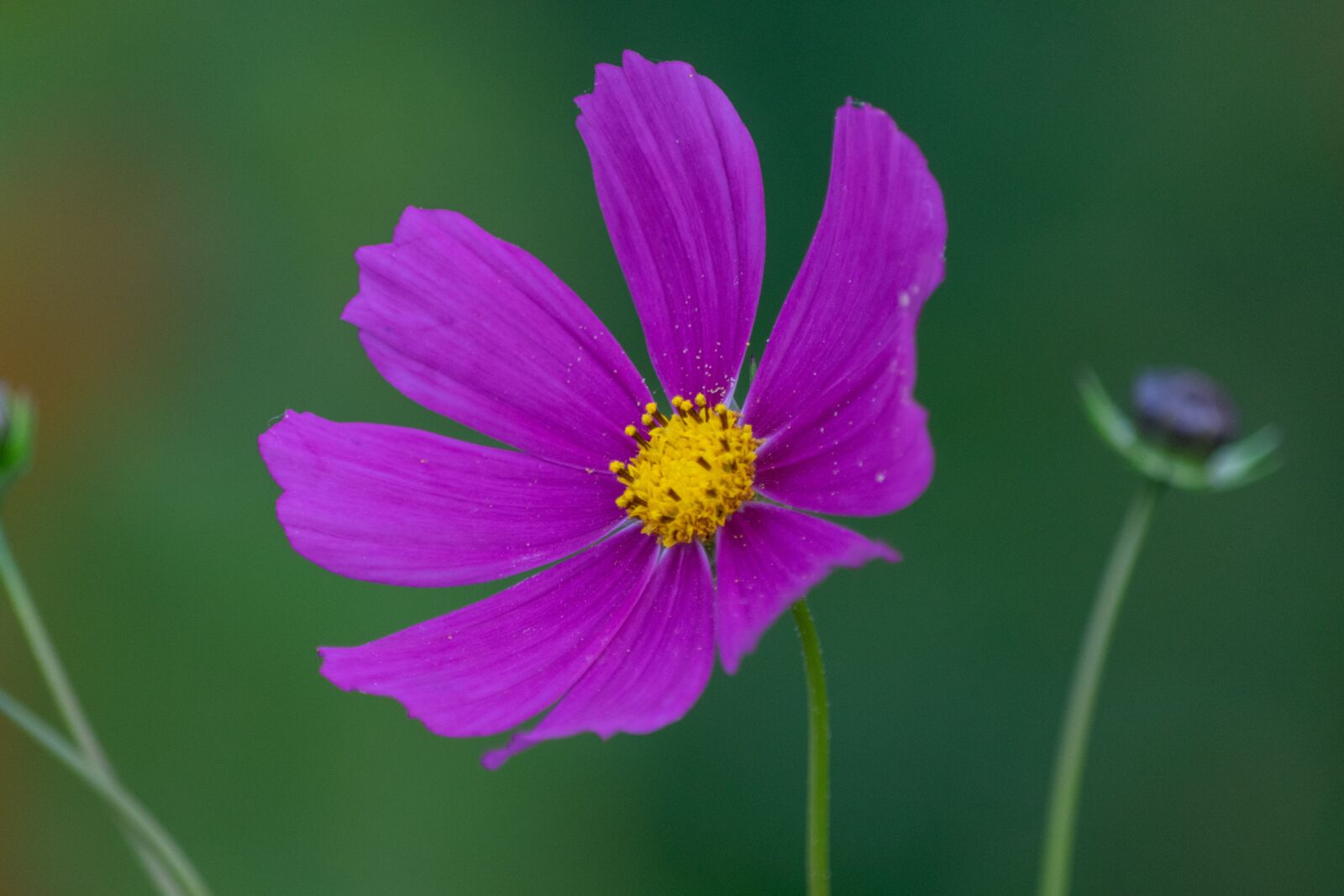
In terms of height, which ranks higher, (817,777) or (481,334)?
(481,334)

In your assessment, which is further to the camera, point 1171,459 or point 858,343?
point 1171,459

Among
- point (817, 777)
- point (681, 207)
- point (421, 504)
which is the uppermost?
point (681, 207)

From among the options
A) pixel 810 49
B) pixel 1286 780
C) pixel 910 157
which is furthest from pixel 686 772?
pixel 910 157

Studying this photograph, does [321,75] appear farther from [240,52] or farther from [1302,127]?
[1302,127]

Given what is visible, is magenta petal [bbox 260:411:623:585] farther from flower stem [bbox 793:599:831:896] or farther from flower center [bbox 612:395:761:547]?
flower stem [bbox 793:599:831:896]

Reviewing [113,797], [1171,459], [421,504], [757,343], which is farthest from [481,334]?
[757,343]

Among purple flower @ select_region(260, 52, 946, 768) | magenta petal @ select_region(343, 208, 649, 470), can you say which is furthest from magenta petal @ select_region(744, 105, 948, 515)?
magenta petal @ select_region(343, 208, 649, 470)

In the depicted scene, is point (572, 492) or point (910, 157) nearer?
point (910, 157)

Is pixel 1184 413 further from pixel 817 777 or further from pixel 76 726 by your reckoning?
pixel 76 726
